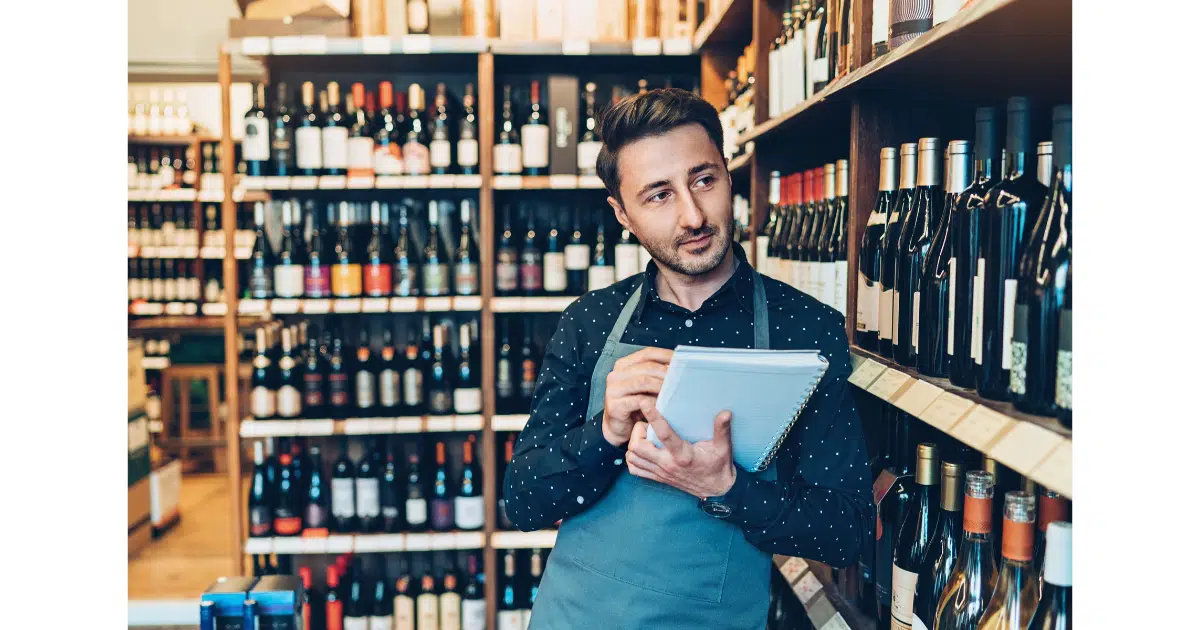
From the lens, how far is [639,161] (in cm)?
152

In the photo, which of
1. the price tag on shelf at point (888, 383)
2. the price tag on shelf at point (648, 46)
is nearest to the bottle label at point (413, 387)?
the price tag on shelf at point (648, 46)

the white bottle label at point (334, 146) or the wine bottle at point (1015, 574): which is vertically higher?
the white bottle label at point (334, 146)

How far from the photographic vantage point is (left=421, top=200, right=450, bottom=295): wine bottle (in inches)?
140

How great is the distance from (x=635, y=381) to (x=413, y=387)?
8.08 ft

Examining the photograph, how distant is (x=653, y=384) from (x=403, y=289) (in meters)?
2.44

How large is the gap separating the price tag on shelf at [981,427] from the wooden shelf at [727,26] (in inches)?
76.1

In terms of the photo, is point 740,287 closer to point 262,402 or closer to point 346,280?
point 346,280

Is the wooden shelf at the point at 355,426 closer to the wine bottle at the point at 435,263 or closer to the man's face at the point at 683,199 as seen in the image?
the wine bottle at the point at 435,263

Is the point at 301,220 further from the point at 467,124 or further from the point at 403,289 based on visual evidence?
the point at 467,124

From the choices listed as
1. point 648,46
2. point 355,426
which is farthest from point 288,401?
point 648,46

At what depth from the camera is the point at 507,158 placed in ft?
11.6

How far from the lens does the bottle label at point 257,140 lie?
347cm

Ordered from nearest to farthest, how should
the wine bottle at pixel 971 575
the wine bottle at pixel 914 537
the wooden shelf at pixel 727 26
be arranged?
1. the wine bottle at pixel 971 575
2. the wine bottle at pixel 914 537
3. the wooden shelf at pixel 727 26
